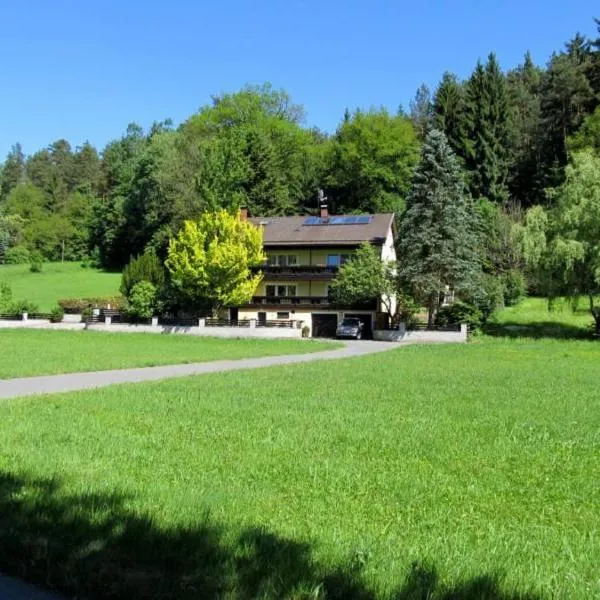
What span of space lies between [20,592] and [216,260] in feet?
144

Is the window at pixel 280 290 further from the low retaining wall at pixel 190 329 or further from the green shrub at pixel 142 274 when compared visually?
the green shrub at pixel 142 274

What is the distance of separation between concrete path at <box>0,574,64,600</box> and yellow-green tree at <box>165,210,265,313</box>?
43585 mm

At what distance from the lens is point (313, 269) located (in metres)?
54.0

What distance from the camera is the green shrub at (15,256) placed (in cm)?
9769

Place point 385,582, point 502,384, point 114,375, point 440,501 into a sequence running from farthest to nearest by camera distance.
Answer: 1. point 114,375
2. point 502,384
3. point 440,501
4. point 385,582

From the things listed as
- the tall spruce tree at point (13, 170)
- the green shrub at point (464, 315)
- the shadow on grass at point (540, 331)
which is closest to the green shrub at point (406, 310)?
the green shrub at point (464, 315)

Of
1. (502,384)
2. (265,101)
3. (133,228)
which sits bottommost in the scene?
(502,384)

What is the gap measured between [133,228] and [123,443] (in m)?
82.9

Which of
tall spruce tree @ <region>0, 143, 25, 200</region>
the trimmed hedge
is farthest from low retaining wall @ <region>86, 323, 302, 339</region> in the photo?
tall spruce tree @ <region>0, 143, 25, 200</region>

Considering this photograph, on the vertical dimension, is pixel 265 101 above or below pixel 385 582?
above

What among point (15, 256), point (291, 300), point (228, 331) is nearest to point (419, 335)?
point (291, 300)

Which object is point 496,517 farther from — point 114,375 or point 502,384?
point 114,375

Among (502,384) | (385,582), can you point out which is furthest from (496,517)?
(502,384)

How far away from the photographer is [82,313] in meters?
56.8
